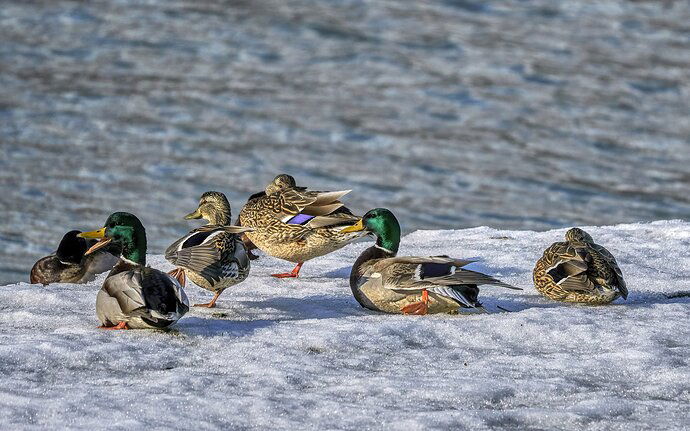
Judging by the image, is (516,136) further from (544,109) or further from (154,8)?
(154,8)

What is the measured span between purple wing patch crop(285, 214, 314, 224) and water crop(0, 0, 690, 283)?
198 inches

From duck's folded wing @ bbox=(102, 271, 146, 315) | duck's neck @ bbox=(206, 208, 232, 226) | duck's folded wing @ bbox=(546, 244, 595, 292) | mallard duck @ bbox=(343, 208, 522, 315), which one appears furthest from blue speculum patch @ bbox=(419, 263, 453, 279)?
duck's neck @ bbox=(206, 208, 232, 226)

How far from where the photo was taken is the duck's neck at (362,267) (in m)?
8.30

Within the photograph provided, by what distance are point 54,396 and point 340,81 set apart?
57.7ft

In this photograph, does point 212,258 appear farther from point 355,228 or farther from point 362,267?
point 355,228

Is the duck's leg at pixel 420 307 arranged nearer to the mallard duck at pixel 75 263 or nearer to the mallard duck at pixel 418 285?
the mallard duck at pixel 418 285

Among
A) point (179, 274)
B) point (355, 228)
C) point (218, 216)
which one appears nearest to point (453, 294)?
point (355, 228)

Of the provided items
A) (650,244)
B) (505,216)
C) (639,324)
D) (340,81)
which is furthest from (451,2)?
(639,324)

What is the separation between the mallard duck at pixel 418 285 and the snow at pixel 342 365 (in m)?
0.13

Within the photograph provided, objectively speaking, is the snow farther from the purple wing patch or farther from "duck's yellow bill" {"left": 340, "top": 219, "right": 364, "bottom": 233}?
the purple wing patch

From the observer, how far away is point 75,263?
10.8m

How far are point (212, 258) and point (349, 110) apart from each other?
13.6 meters

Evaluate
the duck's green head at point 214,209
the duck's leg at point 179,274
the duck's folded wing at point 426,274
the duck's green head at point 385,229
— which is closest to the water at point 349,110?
the duck's green head at point 214,209

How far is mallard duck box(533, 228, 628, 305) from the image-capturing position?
327 inches
